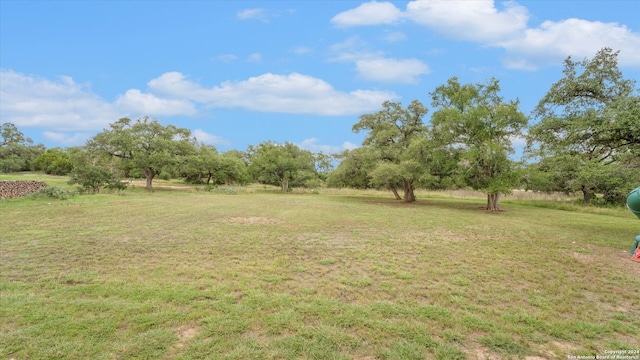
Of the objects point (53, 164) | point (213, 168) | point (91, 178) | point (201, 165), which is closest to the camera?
point (91, 178)

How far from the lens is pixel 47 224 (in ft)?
29.7

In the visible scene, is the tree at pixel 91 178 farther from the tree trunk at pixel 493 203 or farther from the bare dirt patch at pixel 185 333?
the tree trunk at pixel 493 203

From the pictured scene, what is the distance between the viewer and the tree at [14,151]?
43.7 meters

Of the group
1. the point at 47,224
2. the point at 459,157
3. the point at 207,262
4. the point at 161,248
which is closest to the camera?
the point at 207,262

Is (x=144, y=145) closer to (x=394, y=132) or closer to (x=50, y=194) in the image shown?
(x=50, y=194)

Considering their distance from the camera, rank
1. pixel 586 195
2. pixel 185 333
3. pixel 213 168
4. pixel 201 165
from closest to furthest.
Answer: pixel 185 333, pixel 586 195, pixel 201 165, pixel 213 168

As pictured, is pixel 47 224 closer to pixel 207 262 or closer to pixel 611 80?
pixel 207 262

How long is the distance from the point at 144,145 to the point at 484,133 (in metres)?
26.6

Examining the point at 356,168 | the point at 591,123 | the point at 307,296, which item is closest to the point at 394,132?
the point at 356,168

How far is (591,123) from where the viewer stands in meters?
8.70

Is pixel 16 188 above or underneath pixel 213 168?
underneath

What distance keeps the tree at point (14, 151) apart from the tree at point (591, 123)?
61154 millimetres

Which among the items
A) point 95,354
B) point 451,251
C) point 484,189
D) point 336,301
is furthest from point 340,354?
point 484,189

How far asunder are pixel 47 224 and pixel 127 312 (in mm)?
8093
